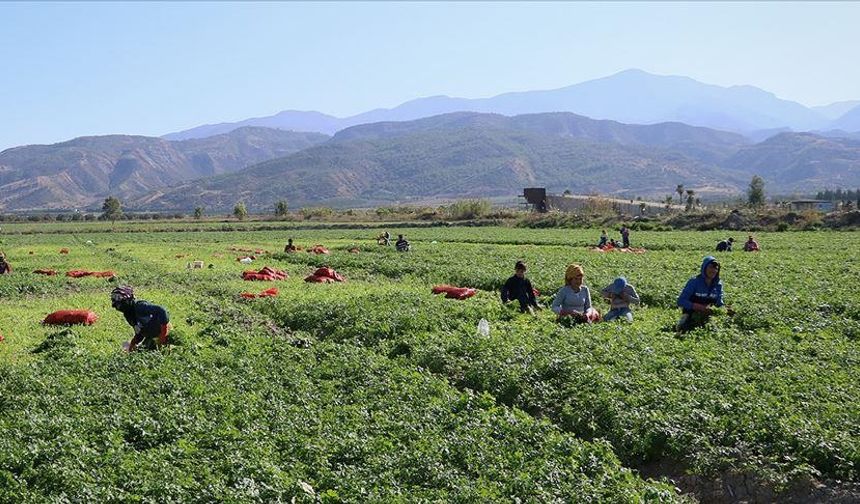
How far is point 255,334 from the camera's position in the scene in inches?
757

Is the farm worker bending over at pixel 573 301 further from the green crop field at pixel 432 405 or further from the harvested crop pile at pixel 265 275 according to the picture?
the harvested crop pile at pixel 265 275

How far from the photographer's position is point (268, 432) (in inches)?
431

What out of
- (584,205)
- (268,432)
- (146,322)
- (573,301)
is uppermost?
(584,205)

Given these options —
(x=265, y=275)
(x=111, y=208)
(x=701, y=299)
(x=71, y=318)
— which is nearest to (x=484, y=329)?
(x=701, y=299)

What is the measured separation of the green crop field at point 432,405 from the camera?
9297mm

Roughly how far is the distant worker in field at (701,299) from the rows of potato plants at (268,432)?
657 centimetres

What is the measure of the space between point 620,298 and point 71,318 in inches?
601

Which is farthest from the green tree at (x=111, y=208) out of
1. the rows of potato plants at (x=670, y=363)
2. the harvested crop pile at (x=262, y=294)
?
the rows of potato plants at (x=670, y=363)

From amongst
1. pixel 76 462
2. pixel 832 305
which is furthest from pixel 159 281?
pixel 832 305

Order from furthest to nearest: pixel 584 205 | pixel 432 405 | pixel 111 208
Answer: pixel 111 208
pixel 584 205
pixel 432 405

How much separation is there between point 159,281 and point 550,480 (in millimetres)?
26843

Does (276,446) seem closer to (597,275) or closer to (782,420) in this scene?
(782,420)

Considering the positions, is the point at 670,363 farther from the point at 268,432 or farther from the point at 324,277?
the point at 324,277

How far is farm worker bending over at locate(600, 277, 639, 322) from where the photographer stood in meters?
18.9
